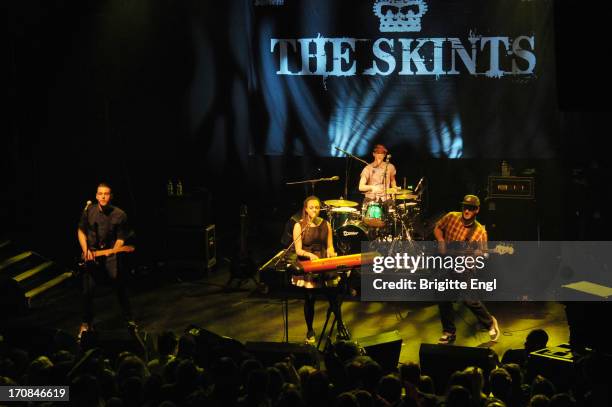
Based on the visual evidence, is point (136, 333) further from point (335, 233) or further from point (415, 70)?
point (415, 70)

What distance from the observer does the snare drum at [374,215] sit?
11531 millimetres

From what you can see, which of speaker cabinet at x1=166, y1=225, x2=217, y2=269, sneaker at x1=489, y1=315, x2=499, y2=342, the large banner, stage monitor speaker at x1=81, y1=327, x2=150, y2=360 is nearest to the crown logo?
the large banner

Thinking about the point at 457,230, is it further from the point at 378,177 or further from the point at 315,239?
the point at 378,177

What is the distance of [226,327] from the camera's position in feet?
32.3

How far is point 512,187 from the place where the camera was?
11.2m

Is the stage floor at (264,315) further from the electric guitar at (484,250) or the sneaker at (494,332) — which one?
the electric guitar at (484,250)

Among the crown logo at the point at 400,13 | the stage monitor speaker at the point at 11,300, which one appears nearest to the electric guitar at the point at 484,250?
the crown logo at the point at 400,13

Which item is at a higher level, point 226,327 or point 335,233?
point 335,233

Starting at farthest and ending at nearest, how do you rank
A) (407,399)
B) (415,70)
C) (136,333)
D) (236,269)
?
(415,70), (236,269), (136,333), (407,399)

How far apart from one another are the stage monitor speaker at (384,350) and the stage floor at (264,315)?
1786 mm

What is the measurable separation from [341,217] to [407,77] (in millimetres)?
2487

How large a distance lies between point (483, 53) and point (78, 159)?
22.1ft

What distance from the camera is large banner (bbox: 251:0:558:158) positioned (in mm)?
12234

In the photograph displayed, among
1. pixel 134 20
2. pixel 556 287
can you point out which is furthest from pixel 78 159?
pixel 556 287
